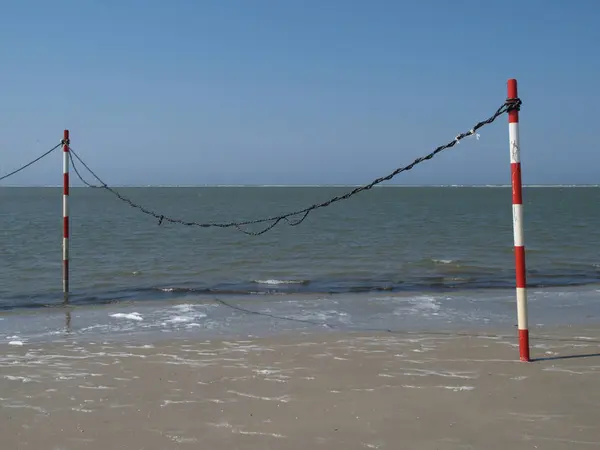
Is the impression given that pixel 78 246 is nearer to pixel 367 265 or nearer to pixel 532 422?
pixel 367 265

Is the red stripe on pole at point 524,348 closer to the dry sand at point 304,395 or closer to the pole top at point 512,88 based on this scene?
the dry sand at point 304,395

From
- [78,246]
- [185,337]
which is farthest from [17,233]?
[185,337]

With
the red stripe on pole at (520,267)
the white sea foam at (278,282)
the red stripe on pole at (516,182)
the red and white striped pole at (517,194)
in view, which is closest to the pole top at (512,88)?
the red and white striped pole at (517,194)

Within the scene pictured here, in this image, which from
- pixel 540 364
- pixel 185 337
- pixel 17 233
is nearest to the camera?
pixel 540 364

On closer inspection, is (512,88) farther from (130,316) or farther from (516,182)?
(130,316)

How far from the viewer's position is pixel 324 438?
4469 mm

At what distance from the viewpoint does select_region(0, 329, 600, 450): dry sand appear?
14.7ft

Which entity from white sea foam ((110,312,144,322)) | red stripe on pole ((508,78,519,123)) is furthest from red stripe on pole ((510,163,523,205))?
white sea foam ((110,312,144,322))

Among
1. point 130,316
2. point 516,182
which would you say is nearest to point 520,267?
point 516,182

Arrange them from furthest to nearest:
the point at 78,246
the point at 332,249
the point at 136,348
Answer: the point at 78,246
the point at 332,249
the point at 136,348

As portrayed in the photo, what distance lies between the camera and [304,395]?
545 cm

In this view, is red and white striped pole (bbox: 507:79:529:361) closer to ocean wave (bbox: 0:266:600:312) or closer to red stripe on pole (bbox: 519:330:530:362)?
red stripe on pole (bbox: 519:330:530:362)

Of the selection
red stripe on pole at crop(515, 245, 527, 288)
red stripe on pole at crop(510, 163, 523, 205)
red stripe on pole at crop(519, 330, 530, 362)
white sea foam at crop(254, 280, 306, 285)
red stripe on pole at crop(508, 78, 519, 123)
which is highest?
red stripe on pole at crop(508, 78, 519, 123)

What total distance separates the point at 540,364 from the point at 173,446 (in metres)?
3.76
